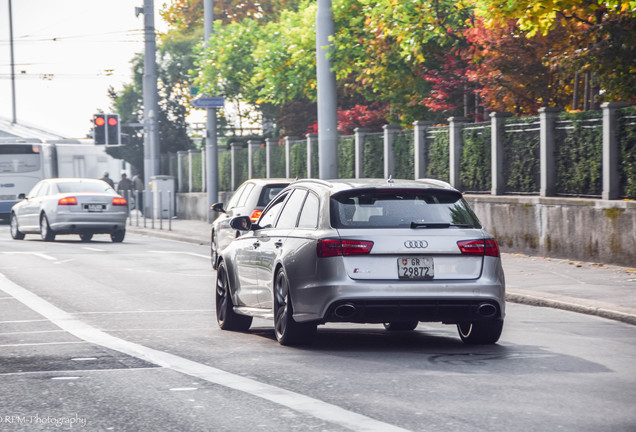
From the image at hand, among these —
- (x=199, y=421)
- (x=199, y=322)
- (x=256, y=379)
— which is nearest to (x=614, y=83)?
(x=199, y=322)

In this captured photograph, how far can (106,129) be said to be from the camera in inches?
1513

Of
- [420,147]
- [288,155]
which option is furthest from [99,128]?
[420,147]

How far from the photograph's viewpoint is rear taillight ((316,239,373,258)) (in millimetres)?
10094

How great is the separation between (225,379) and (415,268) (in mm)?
2113

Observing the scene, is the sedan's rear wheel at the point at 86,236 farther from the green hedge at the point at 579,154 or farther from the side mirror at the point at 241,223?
the side mirror at the point at 241,223

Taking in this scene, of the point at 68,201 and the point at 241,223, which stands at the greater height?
the point at 241,223

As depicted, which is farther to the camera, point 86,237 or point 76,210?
point 86,237

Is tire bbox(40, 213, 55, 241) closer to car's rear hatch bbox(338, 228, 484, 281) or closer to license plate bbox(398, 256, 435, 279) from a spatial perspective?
car's rear hatch bbox(338, 228, 484, 281)

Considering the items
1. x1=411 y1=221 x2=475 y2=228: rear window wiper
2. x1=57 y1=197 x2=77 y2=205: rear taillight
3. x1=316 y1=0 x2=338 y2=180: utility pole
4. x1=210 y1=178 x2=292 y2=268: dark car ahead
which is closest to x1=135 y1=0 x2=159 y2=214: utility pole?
x1=57 y1=197 x2=77 y2=205: rear taillight

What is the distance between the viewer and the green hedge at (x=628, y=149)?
63.5 feet

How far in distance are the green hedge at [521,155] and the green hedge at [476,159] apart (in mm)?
802

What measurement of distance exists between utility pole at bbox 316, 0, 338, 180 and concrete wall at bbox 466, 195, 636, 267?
294cm

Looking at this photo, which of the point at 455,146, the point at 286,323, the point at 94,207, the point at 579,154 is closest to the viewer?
the point at 286,323

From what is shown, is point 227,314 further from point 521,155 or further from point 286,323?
point 521,155
